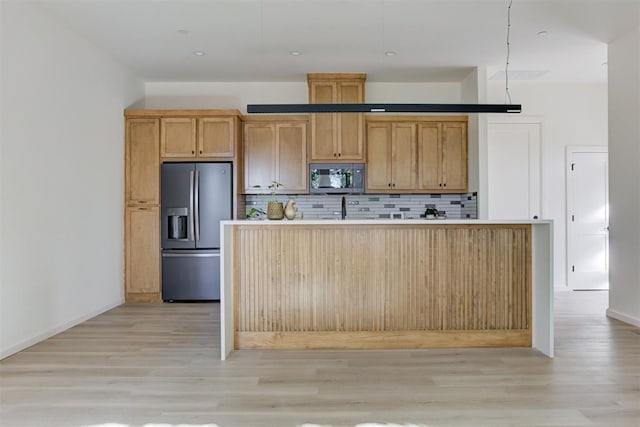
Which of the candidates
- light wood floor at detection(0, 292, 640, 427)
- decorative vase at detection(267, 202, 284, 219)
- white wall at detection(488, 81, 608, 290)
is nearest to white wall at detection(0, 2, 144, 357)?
light wood floor at detection(0, 292, 640, 427)

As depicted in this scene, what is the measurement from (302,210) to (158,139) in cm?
203

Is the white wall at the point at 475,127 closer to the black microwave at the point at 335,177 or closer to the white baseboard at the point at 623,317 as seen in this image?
the black microwave at the point at 335,177

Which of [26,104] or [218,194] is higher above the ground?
[26,104]

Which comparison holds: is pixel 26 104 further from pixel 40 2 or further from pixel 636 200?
pixel 636 200

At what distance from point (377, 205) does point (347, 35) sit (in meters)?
2.35

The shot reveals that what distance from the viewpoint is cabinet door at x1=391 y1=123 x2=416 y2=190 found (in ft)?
18.0

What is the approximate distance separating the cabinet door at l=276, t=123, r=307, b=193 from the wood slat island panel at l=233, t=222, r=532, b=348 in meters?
2.23

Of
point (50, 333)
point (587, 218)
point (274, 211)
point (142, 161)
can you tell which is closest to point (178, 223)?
point (142, 161)

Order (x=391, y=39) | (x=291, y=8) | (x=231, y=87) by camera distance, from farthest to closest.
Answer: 1. (x=231, y=87)
2. (x=391, y=39)
3. (x=291, y=8)

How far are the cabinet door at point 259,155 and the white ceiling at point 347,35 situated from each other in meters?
0.71

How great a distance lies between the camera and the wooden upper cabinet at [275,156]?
5438mm

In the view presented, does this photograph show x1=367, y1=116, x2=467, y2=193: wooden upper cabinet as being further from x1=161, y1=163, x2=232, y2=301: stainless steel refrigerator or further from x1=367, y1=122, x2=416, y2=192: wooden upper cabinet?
x1=161, y1=163, x2=232, y2=301: stainless steel refrigerator

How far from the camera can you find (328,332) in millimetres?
3271

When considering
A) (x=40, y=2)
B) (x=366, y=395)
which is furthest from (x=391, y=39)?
(x=366, y=395)
